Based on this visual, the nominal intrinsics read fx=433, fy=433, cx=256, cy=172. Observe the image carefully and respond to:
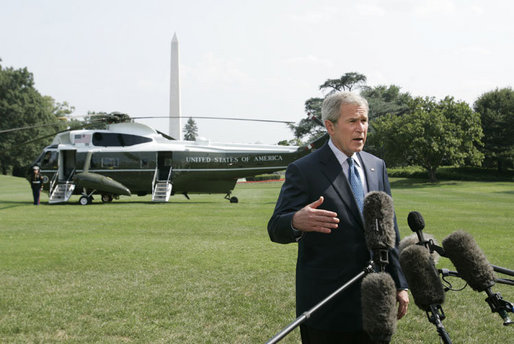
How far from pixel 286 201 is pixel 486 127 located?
6286 centimetres

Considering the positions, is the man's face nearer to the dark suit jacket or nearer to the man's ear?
the man's ear

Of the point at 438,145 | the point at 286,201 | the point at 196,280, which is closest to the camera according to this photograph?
the point at 286,201

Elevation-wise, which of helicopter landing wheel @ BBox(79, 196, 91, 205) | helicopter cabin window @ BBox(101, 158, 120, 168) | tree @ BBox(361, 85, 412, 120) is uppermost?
tree @ BBox(361, 85, 412, 120)

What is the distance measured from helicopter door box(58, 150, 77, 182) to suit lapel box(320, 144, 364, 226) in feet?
73.0

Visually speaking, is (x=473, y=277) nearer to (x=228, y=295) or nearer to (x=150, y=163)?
(x=228, y=295)

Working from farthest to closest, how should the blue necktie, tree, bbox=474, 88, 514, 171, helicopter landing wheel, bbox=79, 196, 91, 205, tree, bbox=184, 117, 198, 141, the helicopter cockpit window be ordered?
1. tree, bbox=184, 117, 198, 141
2. tree, bbox=474, 88, 514, 171
3. the helicopter cockpit window
4. helicopter landing wheel, bbox=79, 196, 91, 205
5. the blue necktie

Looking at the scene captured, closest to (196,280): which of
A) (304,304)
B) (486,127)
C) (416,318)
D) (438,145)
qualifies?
(416,318)

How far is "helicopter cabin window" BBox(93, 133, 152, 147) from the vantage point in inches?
886

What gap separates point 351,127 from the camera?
2527 millimetres

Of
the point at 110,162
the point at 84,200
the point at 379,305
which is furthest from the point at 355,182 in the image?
the point at 110,162

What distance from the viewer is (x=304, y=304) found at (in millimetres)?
2621

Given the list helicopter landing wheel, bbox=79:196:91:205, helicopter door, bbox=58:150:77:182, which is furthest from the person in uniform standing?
helicopter landing wheel, bbox=79:196:91:205

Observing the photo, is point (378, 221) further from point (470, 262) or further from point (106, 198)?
point (106, 198)

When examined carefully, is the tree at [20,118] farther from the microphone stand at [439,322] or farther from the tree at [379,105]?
the microphone stand at [439,322]
